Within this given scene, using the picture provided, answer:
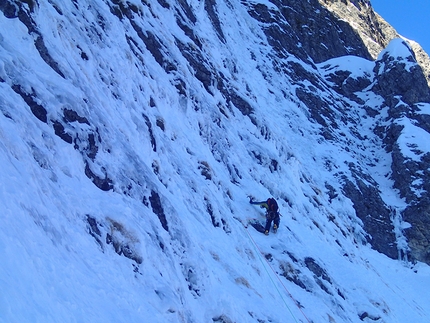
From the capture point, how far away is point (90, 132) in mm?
8609

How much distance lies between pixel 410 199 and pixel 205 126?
49.2 ft

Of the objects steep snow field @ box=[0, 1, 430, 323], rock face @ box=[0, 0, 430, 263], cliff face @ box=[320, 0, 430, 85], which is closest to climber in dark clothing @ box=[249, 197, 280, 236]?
steep snow field @ box=[0, 1, 430, 323]

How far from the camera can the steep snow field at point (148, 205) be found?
6.02m

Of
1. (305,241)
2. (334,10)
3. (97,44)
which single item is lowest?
(305,241)

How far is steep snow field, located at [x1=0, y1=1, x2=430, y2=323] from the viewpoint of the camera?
6016mm

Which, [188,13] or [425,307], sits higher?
[188,13]

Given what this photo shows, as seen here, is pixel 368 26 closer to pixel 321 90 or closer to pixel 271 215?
pixel 321 90

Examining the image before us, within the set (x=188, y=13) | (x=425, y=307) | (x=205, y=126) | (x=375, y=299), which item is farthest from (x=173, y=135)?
(x=425, y=307)

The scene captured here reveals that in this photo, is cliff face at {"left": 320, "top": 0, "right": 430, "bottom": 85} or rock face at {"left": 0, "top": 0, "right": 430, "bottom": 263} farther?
cliff face at {"left": 320, "top": 0, "right": 430, "bottom": 85}

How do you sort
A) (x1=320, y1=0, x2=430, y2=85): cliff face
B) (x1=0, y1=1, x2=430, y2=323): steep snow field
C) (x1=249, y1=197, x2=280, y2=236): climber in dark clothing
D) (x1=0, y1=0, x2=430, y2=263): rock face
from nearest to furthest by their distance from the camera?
(x1=0, y1=1, x2=430, y2=323): steep snow field → (x1=0, y1=0, x2=430, y2=263): rock face → (x1=249, y1=197, x2=280, y2=236): climber in dark clothing → (x1=320, y1=0, x2=430, y2=85): cliff face

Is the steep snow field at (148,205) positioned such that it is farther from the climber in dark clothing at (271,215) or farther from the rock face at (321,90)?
the climber in dark clothing at (271,215)

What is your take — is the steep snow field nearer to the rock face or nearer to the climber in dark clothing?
the rock face

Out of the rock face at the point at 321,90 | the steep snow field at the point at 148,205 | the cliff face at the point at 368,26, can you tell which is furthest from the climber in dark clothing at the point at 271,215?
the cliff face at the point at 368,26

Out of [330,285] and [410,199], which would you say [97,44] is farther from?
[410,199]
